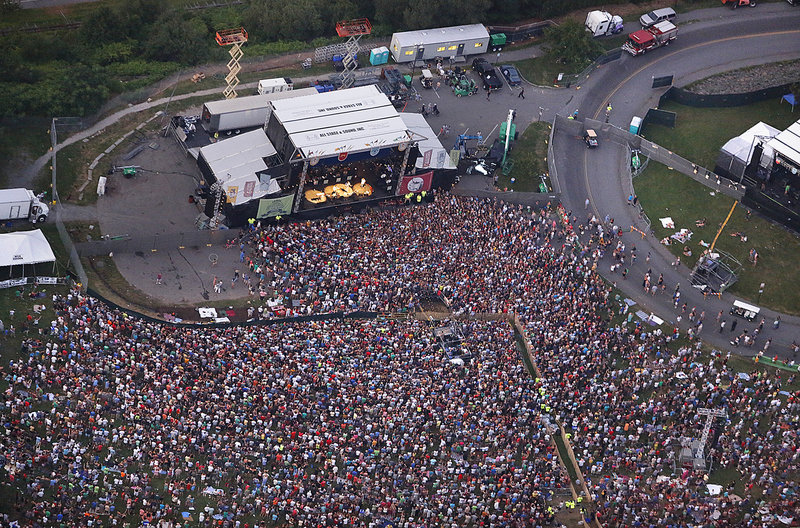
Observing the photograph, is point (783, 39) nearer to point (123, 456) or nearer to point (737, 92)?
point (737, 92)

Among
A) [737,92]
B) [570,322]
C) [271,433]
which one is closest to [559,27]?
[737,92]

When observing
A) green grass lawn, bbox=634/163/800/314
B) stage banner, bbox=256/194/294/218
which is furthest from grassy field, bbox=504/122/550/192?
stage banner, bbox=256/194/294/218

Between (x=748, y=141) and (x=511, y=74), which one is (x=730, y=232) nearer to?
(x=748, y=141)

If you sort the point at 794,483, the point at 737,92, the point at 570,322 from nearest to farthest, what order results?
1. the point at 794,483
2. the point at 570,322
3. the point at 737,92

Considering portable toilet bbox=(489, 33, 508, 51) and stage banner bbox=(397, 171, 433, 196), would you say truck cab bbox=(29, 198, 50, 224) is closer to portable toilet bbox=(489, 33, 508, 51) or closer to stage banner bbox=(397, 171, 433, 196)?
stage banner bbox=(397, 171, 433, 196)

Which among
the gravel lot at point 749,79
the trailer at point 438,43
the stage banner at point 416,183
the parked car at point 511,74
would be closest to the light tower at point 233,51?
the trailer at point 438,43

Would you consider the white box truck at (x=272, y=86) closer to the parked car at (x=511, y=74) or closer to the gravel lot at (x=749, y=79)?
the parked car at (x=511, y=74)
